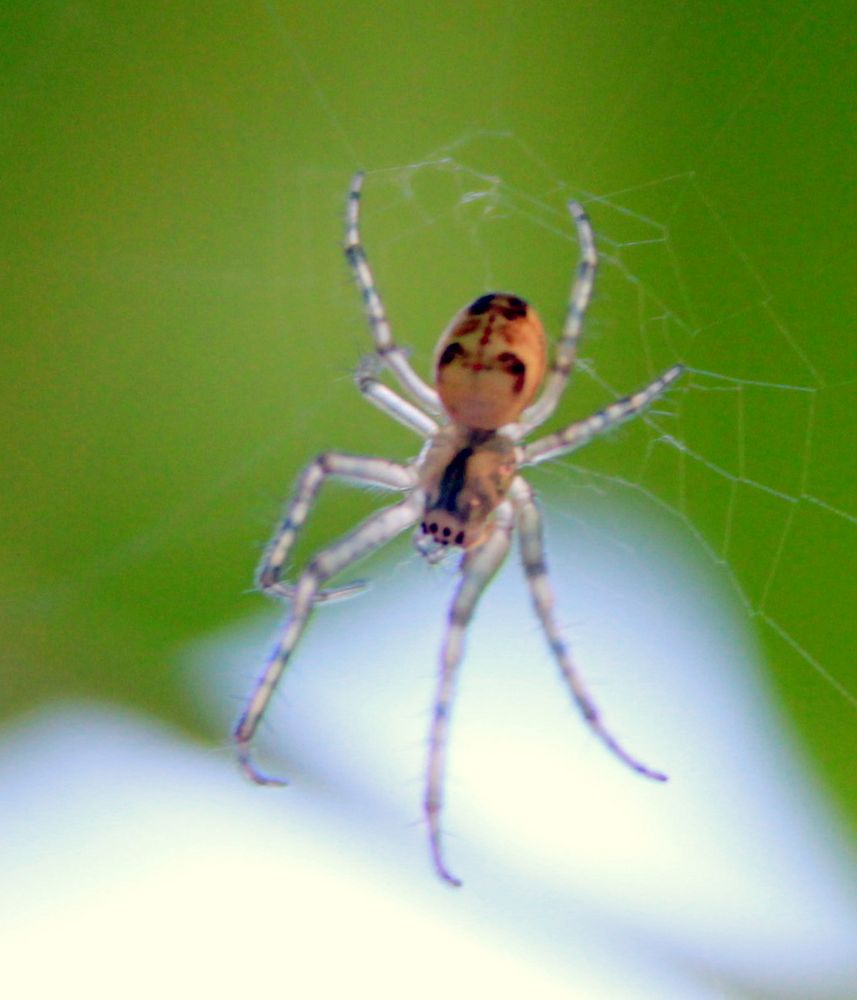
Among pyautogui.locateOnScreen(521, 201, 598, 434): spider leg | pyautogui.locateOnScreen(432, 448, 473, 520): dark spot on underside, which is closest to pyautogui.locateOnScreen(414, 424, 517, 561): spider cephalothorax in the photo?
pyautogui.locateOnScreen(432, 448, 473, 520): dark spot on underside

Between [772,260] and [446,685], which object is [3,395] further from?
[772,260]

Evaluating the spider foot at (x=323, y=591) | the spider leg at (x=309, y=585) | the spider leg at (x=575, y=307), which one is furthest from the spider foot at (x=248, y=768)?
the spider leg at (x=575, y=307)

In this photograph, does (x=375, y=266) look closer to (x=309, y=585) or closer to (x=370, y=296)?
(x=370, y=296)

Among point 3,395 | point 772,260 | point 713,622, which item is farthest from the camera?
point 3,395

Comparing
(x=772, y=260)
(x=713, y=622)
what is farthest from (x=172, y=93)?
(x=713, y=622)

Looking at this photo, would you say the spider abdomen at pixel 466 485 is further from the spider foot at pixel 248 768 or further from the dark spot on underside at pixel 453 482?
the spider foot at pixel 248 768

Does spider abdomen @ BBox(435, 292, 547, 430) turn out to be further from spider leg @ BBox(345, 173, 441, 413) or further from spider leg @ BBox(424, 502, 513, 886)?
spider leg @ BBox(424, 502, 513, 886)
